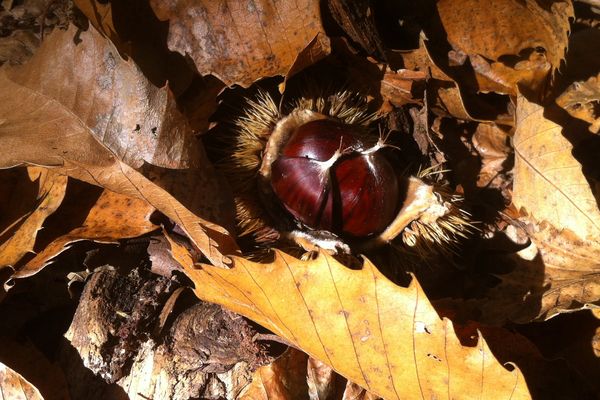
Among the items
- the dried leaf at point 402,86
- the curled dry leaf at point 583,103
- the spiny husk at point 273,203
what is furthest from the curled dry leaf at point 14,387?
the curled dry leaf at point 583,103

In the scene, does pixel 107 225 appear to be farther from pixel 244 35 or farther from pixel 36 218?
pixel 244 35

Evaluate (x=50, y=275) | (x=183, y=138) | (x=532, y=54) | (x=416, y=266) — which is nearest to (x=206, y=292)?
(x=183, y=138)

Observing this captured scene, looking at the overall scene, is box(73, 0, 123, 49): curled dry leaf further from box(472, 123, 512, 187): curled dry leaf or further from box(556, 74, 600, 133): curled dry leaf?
box(556, 74, 600, 133): curled dry leaf

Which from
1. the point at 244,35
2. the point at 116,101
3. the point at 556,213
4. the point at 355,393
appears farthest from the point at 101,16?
the point at 556,213

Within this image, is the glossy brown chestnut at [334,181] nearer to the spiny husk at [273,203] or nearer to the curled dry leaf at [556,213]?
the spiny husk at [273,203]

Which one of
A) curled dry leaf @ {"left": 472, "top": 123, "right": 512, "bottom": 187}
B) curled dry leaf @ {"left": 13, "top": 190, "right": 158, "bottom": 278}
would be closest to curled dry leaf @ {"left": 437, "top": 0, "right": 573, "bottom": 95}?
curled dry leaf @ {"left": 472, "top": 123, "right": 512, "bottom": 187}
